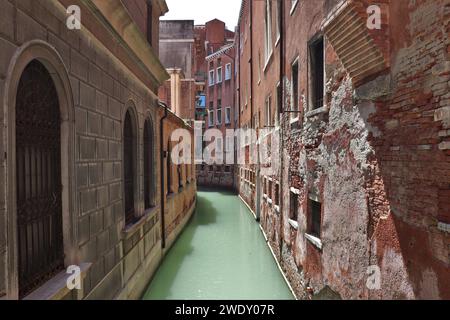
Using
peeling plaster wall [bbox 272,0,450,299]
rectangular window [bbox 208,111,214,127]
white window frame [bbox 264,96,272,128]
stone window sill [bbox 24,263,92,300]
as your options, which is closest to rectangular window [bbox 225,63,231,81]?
rectangular window [bbox 208,111,214,127]

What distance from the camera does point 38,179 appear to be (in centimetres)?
329

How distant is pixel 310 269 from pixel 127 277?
140 inches

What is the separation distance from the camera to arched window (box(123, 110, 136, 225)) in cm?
665

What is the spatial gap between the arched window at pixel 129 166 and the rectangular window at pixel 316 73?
3.81m

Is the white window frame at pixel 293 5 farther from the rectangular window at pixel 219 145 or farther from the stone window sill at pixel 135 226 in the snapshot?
the rectangular window at pixel 219 145

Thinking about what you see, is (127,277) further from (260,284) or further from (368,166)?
(368,166)

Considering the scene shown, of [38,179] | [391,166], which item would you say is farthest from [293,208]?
[38,179]

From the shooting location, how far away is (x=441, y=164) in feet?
9.43

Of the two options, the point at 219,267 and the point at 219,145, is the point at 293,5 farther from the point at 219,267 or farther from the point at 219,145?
the point at 219,145

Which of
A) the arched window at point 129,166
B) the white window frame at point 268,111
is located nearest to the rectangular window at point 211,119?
the white window frame at point 268,111

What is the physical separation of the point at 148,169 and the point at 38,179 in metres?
5.39

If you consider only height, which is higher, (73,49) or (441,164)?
(73,49)
